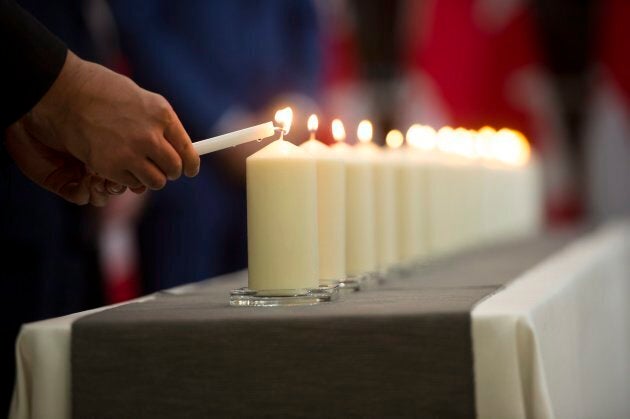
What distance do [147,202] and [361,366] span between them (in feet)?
4.42

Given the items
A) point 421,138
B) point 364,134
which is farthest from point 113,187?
point 421,138

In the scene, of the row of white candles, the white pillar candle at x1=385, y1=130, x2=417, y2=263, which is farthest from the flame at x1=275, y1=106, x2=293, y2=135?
the white pillar candle at x1=385, y1=130, x2=417, y2=263

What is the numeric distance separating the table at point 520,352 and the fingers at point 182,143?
0.20 metres

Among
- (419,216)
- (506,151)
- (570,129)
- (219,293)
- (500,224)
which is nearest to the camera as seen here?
(219,293)

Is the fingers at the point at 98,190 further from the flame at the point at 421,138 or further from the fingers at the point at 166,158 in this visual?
the flame at the point at 421,138

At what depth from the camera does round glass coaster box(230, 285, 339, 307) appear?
1120mm

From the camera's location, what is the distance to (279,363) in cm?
101

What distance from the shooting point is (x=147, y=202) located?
2.27m

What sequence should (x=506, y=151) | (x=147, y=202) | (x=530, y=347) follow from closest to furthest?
(x=530, y=347), (x=147, y=202), (x=506, y=151)

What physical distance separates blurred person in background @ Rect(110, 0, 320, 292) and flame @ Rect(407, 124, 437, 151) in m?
0.56

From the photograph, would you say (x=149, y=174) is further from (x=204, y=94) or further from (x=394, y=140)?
(x=204, y=94)

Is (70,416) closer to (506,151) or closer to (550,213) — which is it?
(506,151)

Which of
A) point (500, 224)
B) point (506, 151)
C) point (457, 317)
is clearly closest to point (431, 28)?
point (506, 151)

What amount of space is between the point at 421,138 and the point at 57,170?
875 mm
